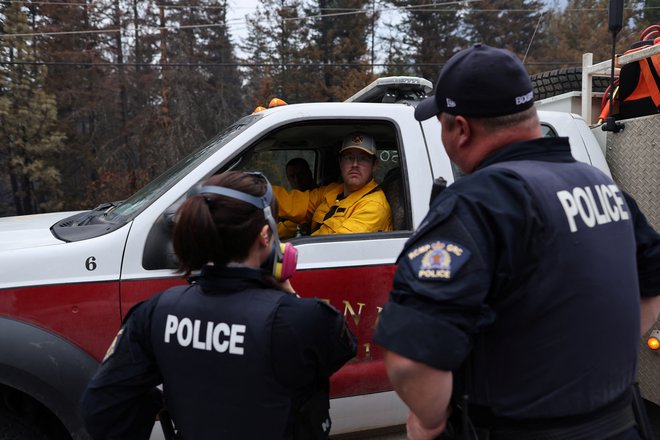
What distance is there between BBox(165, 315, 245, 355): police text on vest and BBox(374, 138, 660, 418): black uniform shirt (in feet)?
1.27

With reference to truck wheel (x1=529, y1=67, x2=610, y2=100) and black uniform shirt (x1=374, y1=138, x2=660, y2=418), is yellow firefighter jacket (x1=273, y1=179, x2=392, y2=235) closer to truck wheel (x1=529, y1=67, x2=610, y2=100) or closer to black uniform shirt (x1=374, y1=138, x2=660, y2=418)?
black uniform shirt (x1=374, y1=138, x2=660, y2=418)

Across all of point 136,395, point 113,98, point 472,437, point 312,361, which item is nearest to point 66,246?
point 136,395

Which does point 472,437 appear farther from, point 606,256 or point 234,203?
point 234,203

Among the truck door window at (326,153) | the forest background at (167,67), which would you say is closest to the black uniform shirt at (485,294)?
the truck door window at (326,153)

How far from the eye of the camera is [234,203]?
4.28 ft

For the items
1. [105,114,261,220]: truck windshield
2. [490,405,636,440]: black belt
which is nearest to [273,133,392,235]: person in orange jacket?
[105,114,261,220]: truck windshield

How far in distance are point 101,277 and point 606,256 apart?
185cm

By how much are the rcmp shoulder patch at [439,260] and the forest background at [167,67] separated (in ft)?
63.1

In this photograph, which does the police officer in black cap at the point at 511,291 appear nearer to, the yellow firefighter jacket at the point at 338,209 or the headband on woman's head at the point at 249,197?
the headband on woman's head at the point at 249,197

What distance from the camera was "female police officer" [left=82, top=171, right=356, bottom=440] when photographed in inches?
49.3

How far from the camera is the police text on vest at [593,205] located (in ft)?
3.67

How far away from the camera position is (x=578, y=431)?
1.14 meters

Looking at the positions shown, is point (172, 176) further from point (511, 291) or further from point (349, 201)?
point (511, 291)

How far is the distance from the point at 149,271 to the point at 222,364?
999mm
